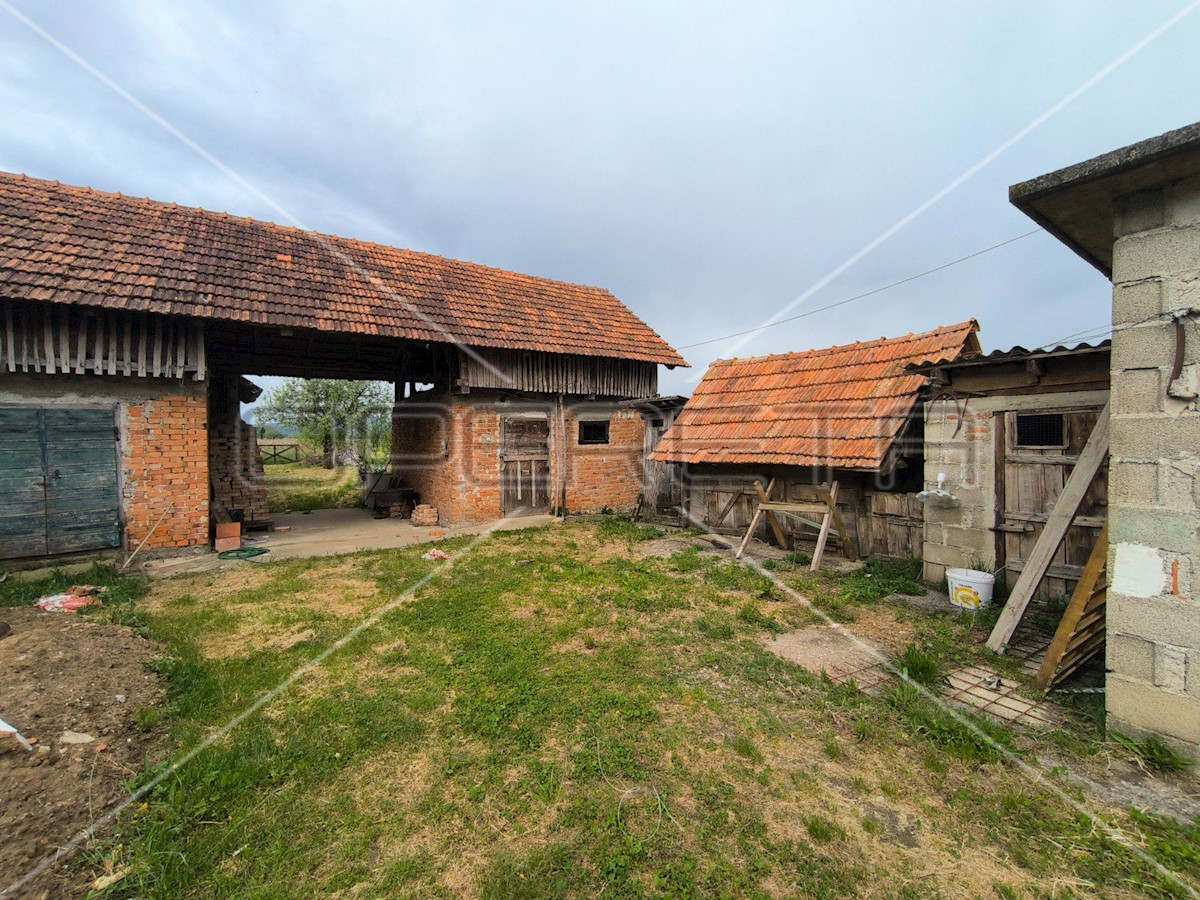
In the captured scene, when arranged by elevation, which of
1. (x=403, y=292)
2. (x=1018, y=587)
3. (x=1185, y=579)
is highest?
(x=403, y=292)

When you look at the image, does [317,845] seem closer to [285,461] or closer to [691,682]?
[691,682]

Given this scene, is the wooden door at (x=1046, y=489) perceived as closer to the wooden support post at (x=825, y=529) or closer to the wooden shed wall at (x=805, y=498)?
the wooden shed wall at (x=805, y=498)

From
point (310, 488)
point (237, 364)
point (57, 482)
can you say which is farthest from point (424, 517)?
point (310, 488)

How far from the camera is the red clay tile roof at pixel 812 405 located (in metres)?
7.82

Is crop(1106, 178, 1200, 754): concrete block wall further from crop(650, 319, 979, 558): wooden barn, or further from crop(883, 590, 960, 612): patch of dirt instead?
crop(650, 319, 979, 558): wooden barn

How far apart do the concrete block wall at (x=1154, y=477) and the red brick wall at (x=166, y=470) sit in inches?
469

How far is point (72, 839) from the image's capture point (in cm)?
259

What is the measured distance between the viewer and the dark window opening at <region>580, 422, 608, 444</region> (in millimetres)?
13352

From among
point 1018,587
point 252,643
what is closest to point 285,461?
point 252,643

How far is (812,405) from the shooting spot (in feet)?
30.1

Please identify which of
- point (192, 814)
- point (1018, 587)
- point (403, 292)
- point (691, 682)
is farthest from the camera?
point (403, 292)

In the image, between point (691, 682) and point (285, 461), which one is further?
point (285, 461)

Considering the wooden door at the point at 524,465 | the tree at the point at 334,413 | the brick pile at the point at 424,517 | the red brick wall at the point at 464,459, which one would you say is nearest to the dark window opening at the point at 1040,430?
the wooden door at the point at 524,465

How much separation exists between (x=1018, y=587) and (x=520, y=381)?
32.8 feet
